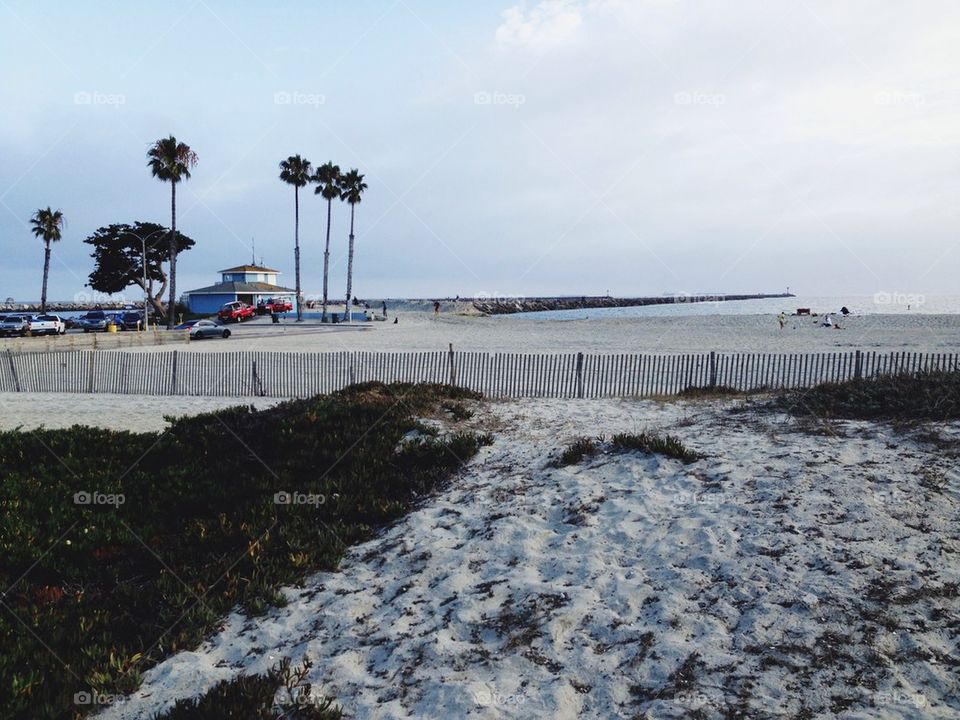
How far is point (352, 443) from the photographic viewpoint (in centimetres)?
1100

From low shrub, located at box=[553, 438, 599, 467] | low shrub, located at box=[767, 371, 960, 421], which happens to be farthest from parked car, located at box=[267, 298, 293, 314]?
low shrub, located at box=[553, 438, 599, 467]

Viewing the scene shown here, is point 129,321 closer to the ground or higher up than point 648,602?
higher up

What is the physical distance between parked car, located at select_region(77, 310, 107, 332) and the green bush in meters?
48.0

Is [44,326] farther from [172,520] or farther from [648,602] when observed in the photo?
[648,602]

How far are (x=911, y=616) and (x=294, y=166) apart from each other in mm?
69546

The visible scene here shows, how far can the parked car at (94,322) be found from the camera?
54.8 metres

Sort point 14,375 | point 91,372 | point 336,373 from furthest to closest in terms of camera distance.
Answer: point 14,375
point 91,372
point 336,373

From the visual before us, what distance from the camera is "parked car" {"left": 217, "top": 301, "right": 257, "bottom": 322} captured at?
64.2 meters

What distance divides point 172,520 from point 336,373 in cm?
1214

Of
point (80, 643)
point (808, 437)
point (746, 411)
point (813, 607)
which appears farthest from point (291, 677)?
point (746, 411)

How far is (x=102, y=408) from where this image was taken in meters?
18.4

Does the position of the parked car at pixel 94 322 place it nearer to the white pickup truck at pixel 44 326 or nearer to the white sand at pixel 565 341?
the white pickup truck at pixel 44 326

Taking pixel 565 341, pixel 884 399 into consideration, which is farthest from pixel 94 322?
pixel 884 399

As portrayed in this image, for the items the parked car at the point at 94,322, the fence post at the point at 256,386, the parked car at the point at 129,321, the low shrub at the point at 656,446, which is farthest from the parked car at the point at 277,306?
the low shrub at the point at 656,446
